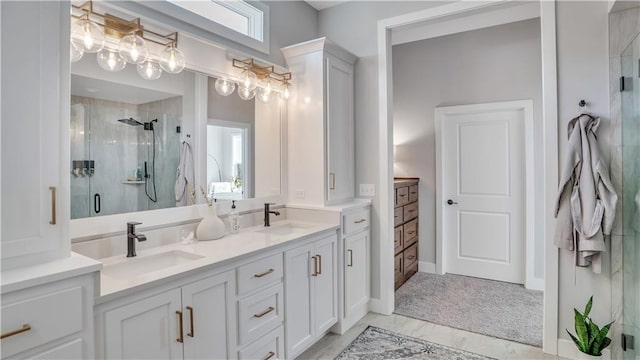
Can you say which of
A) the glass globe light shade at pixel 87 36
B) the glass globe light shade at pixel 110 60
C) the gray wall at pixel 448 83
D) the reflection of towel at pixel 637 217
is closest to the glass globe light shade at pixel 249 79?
the glass globe light shade at pixel 110 60

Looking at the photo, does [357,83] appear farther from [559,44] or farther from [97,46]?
[97,46]

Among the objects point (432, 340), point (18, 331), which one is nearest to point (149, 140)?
point (18, 331)

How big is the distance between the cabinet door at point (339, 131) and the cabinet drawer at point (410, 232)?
4.00 feet

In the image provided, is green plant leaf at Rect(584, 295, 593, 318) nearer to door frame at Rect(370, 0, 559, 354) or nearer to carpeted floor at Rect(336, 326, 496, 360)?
door frame at Rect(370, 0, 559, 354)

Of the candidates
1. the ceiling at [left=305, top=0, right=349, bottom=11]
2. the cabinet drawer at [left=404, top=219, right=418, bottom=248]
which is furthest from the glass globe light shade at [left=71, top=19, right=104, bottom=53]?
the cabinet drawer at [left=404, top=219, right=418, bottom=248]

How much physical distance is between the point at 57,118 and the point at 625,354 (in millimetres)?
3194

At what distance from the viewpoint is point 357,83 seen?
327cm

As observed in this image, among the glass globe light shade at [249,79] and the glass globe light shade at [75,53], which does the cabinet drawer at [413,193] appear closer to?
the glass globe light shade at [249,79]

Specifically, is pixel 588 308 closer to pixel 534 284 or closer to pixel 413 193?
pixel 534 284

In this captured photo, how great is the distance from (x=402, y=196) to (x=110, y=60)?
3.06 metres

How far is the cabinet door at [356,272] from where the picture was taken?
2.85 m

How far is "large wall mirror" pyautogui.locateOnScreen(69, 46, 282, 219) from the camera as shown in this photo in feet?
5.80

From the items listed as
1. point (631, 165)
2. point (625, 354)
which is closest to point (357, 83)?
point (631, 165)

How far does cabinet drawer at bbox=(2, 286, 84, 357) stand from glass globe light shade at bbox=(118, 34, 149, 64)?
129 cm
